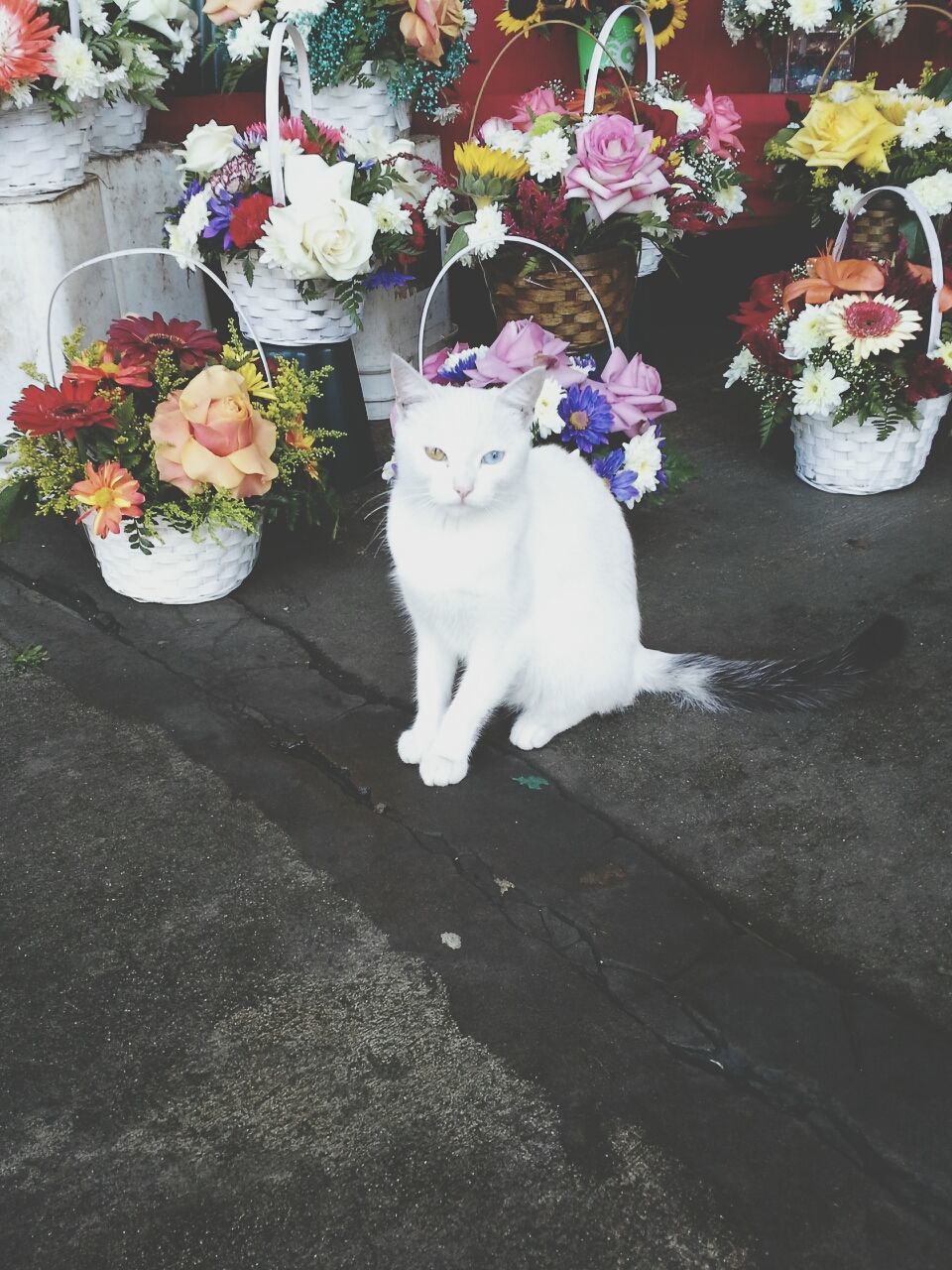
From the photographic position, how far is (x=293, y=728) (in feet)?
6.71

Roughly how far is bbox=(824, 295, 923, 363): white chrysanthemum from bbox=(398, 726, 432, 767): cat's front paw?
1468mm

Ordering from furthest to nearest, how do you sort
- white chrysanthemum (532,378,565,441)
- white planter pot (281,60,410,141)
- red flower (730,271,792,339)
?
white planter pot (281,60,410,141)
red flower (730,271,792,339)
white chrysanthemum (532,378,565,441)

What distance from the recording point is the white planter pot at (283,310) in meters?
2.62

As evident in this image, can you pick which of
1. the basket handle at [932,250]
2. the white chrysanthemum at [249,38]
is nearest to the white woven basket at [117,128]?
the white chrysanthemum at [249,38]

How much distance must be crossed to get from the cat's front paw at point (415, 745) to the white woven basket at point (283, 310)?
121 centimetres

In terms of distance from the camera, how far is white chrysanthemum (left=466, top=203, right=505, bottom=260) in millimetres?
2512

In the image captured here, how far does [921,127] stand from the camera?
272cm

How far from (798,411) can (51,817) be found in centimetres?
198

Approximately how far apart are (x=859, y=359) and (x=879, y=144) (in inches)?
26.4

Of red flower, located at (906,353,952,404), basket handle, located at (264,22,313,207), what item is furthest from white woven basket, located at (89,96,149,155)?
red flower, located at (906,353,952,404)

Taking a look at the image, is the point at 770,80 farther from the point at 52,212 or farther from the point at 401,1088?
the point at 401,1088

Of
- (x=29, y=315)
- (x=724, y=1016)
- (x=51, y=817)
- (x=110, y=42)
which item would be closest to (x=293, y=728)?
(x=51, y=817)

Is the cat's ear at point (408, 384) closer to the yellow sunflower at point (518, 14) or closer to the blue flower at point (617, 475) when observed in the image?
the blue flower at point (617, 475)

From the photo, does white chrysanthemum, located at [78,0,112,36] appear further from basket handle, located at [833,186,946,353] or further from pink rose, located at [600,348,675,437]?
basket handle, located at [833,186,946,353]
